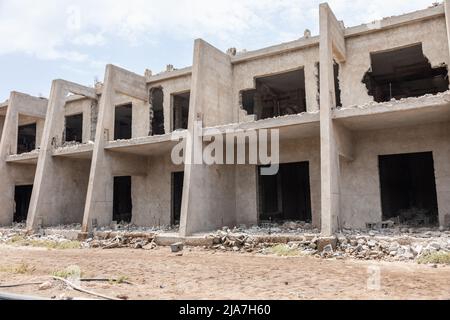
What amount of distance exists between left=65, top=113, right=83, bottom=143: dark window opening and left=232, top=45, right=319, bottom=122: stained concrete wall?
34.7 ft

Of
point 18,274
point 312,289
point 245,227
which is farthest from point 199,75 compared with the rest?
point 312,289

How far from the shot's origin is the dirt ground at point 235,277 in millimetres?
5609

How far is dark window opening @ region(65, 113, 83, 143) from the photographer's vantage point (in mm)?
21745

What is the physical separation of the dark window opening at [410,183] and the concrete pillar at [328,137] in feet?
23.7

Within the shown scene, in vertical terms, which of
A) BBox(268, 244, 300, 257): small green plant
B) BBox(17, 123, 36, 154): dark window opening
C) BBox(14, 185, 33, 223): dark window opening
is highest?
BBox(17, 123, 36, 154): dark window opening

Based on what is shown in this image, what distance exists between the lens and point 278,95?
18.0 metres

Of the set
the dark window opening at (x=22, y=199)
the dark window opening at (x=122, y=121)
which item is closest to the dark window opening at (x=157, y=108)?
the dark window opening at (x=122, y=121)

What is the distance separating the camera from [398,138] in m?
12.2

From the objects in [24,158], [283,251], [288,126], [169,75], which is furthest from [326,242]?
[24,158]

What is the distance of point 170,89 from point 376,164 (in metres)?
8.99

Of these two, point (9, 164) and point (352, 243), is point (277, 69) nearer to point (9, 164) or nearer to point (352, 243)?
point (352, 243)

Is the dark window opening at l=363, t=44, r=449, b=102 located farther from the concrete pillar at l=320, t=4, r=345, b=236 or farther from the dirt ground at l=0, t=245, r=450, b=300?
the dirt ground at l=0, t=245, r=450, b=300

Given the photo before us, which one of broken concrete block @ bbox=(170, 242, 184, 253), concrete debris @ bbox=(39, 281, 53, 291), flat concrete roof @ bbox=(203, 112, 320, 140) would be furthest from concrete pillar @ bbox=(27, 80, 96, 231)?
concrete debris @ bbox=(39, 281, 53, 291)

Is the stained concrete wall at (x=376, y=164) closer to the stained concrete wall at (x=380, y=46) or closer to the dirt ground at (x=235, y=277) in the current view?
the stained concrete wall at (x=380, y=46)
